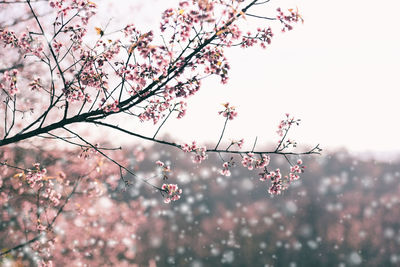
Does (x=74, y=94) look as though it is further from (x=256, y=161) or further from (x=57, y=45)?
(x=256, y=161)

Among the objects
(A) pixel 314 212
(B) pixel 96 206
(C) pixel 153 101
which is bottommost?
(C) pixel 153 101

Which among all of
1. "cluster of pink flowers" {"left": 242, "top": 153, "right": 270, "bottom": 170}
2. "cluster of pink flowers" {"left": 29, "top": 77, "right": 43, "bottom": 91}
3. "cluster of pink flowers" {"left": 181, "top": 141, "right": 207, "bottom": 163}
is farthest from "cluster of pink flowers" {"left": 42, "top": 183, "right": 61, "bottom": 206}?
"cluster of pink flowers" {"left": 242, "top": 153, "right": 270, "bottom": 170}

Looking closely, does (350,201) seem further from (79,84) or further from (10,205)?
(79,84)

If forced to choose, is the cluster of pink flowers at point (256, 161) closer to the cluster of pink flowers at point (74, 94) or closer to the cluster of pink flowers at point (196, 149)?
the cluster of pink flowers at point (196, 149)

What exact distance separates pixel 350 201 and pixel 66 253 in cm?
Result: 1428

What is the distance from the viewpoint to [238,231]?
18.1m

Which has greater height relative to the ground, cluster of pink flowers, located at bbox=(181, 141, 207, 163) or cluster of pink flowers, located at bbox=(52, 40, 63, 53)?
cluster of pink flowers, located at bbox=(52, 40, 63, 53)

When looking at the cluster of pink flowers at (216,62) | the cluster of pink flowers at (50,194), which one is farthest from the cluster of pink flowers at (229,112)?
the cluster of pink flowers at (50,194)

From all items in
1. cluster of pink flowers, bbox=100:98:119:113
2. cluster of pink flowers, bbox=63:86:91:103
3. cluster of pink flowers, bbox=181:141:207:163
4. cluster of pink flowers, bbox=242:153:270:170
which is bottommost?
cluster of pink flowers, bbox=242:153:270:170

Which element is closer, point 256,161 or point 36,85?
point 36,85

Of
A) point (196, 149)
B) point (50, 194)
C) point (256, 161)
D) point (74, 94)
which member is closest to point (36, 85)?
point (74, 94)

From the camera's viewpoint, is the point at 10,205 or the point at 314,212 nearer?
the point at 10,205

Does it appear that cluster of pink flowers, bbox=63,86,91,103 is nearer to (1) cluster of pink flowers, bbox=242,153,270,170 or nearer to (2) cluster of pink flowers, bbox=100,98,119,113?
(2) cluster of pink flowers, bbox=100,98,119,113

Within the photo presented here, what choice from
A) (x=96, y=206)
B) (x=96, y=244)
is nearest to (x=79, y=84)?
(x=96, y=206)
